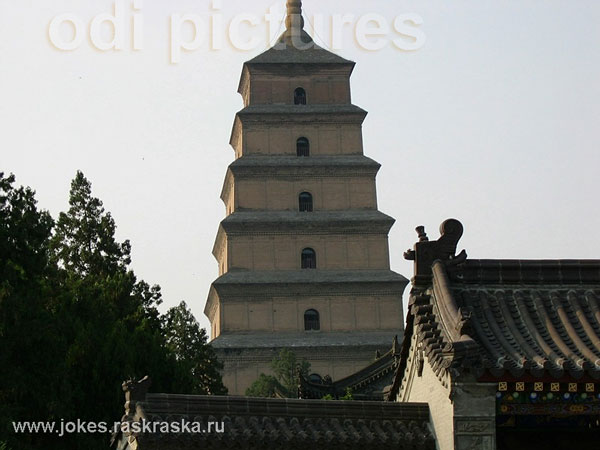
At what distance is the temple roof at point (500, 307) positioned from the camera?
1090 cm

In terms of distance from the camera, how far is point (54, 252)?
30.9 m

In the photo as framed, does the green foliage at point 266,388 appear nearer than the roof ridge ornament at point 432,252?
No

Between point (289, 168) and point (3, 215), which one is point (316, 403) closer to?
point (3, 215)

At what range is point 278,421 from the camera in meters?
11.3

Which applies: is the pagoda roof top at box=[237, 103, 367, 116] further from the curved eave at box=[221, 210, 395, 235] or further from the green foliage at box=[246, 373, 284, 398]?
the green foliage at box=[246, 373, 284, 398]

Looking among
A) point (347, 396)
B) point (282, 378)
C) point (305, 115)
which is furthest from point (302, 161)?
point (347, 396)

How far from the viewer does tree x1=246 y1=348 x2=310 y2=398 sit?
40.2 metres

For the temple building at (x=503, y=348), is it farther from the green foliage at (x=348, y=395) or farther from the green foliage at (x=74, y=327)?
the green foliage at (x=348, y=395)

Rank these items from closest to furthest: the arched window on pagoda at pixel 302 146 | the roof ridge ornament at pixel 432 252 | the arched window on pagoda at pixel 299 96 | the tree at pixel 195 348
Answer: the roof ridge ornament at pixel 432 252 < the tree at pixel 195 348 < the arched window on pagoda at pixel 302 146 < the arched window on pagoda at pixel 299 96

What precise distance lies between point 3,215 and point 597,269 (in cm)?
1082

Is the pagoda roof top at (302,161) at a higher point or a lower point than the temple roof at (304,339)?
higher

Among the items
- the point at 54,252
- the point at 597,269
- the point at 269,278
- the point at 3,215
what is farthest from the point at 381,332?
the point at 597,269

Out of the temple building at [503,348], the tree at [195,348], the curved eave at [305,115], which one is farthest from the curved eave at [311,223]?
the temple building at [503,348]

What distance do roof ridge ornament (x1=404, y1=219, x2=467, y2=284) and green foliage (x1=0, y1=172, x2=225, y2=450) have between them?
6.68 m
